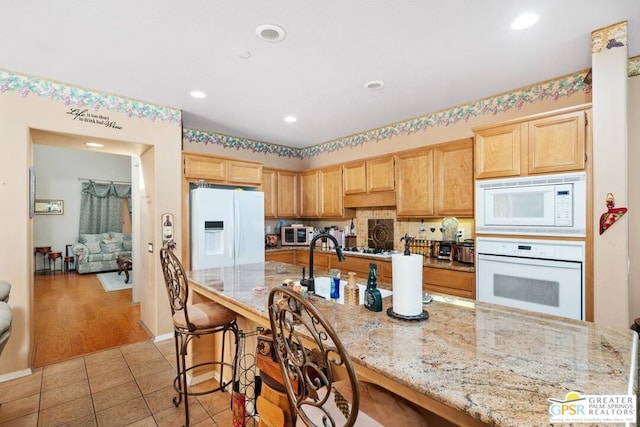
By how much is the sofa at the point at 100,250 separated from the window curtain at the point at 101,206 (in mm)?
305

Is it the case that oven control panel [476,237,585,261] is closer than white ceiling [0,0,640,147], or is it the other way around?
white ceiling [0,0,640,147]

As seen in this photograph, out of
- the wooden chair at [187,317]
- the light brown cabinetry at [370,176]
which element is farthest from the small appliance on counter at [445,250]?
the wooden chair at [187,317]

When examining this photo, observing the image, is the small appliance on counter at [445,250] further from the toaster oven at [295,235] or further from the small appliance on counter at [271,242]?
the small appliance on counter at [271,242]

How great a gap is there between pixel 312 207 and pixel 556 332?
390cm

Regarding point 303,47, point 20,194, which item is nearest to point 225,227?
point 20,194

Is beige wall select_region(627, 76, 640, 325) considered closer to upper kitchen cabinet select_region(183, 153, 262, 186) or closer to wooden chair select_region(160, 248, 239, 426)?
wooden chair select_region(160, 248, 239, 426)

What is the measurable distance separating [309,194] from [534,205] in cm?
318

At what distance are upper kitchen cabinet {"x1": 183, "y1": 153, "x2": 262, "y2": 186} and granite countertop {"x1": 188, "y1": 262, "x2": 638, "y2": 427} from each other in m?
2.62

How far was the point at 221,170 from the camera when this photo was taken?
3.87 metres

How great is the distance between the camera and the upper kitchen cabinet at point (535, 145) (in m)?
2.18

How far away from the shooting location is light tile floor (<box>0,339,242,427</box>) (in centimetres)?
199

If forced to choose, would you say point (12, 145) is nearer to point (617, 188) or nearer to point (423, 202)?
point (423, 202)

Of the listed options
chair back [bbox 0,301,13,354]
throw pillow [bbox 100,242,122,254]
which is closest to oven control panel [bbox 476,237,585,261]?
chair back [bbox 0,301,13,354]

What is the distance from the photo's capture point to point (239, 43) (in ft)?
6.88
